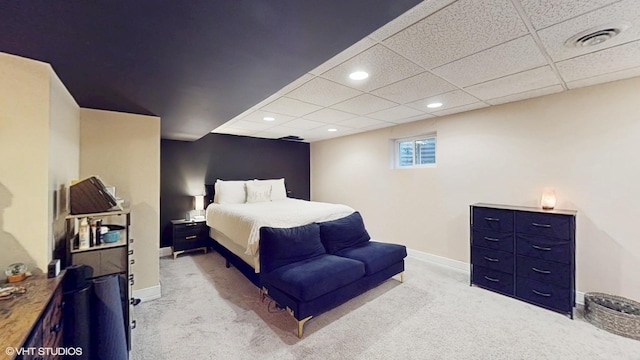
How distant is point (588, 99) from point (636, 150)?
0.64 meters

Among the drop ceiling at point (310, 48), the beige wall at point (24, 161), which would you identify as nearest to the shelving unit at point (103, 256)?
the beige wall at point (24, 161)

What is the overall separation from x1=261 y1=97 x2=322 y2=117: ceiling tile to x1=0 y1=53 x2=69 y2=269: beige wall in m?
1.91

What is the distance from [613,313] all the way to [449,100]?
2478 mm

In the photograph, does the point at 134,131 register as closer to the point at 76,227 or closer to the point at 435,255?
the point at 76,227

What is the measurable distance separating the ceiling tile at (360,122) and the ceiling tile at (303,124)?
0.41 metres

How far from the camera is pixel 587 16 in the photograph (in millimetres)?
1439

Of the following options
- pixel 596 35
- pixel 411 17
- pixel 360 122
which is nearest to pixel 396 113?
pixel 360 122

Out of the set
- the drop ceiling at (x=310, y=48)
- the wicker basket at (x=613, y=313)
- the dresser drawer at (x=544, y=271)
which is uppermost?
the drop ceiling at (x=310, y=48)

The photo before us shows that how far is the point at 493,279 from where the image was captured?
2990 millimetres

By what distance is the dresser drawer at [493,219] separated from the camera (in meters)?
2.88

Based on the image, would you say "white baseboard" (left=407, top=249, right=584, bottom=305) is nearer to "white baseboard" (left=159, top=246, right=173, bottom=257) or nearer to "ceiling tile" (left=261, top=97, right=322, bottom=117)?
"ceiling tile" (left=261, top=97, right=322, bottom=117)

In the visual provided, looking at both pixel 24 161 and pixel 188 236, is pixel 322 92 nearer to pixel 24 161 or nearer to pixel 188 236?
pixel 24 161

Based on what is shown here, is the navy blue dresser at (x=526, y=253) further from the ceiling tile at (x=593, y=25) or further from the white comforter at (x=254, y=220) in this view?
the white comforter at (x=254, y=220)

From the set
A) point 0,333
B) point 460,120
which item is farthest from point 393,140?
point 0,333
